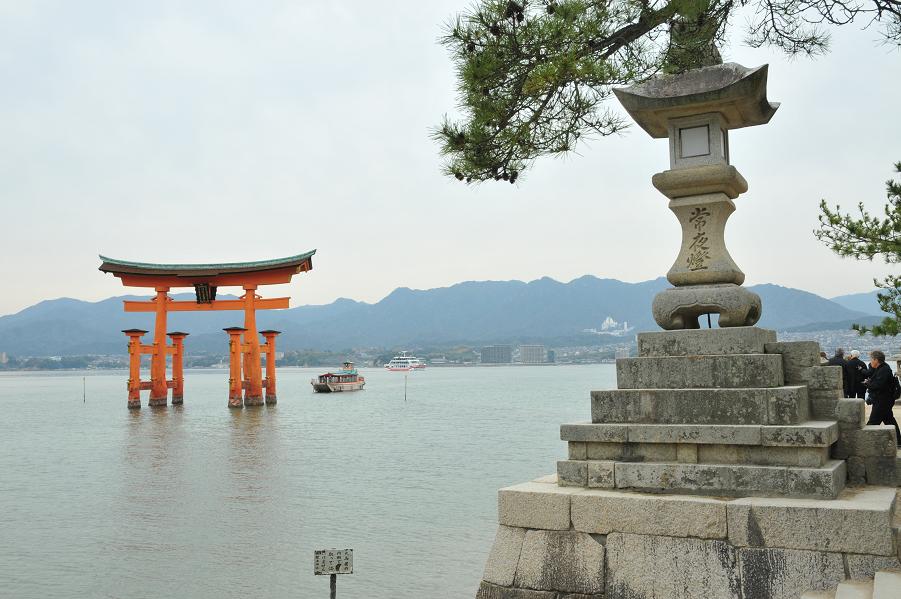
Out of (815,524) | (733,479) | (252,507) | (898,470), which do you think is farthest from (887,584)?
(252,507)

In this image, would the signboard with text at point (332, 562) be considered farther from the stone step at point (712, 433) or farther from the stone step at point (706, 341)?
the stone step at point (706, 341)

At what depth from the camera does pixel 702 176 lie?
5801 millimetres

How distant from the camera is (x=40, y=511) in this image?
48.0 ft

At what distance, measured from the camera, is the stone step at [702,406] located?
4.93 metres

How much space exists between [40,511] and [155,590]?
7181 mm

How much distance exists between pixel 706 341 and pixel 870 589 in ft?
6.20

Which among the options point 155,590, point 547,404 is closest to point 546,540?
point 155,590

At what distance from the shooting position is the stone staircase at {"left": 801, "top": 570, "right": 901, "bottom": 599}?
3846 mm

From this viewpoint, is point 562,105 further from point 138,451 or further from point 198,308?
point 198,308

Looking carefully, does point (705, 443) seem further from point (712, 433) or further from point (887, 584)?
point (887, 584)

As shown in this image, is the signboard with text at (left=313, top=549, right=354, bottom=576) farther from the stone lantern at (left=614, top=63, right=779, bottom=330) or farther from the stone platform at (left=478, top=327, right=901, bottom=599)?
the stone lantern at (left=614, top=63, right=779, bottom=330)

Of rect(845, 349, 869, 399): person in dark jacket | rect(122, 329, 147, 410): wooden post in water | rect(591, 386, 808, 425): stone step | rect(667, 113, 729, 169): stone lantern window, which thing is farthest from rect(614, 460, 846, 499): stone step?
rect(122, 329, 147, 410): wooden post in water

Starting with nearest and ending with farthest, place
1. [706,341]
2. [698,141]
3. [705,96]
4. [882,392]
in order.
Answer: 1. [706,341]
2. [705,96]
3. [698,141]
4. [882,392]

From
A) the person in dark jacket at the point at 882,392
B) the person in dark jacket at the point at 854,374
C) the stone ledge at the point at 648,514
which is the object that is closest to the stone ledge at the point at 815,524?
the stone ledge at the point at 648,514
